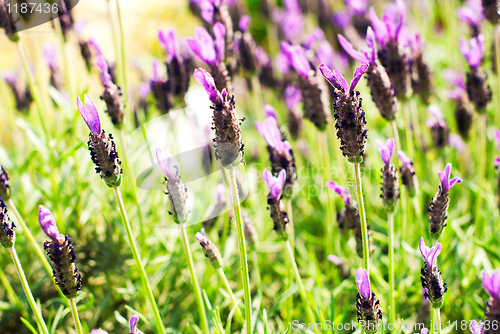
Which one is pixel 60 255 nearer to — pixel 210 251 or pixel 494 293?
pixel 210 251

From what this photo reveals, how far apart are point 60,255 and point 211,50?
0.90m

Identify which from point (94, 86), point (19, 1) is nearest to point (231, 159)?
point (19, 1)

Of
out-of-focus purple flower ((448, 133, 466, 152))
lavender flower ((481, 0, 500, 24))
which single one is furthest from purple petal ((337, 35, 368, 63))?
out-of-focus purple flower ((448, 133, 466, 152))

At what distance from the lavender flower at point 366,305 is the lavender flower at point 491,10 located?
179cm

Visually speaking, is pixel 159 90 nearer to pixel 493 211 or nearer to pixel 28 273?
pixel 28 273

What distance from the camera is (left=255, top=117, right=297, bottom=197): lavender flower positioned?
1435 millimetres

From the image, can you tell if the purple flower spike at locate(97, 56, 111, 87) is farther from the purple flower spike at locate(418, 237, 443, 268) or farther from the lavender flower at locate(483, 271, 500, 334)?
the lavender flower at locate(483, 271, 500, 334)

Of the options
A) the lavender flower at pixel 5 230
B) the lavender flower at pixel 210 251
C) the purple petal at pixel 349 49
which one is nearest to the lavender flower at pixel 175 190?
the lavender flower at pixel 210 251

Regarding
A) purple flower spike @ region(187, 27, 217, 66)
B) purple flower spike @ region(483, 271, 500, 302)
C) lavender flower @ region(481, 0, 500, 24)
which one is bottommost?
purple flower spike @ region(483, 271, 500, 302)

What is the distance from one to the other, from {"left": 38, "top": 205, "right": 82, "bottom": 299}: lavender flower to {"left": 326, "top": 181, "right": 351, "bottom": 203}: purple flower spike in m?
0.94

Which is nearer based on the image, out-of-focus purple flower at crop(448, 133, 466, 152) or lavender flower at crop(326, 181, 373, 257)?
lavender flower at crop(326, 181, 373, 257)

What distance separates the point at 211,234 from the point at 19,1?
1.54 metres

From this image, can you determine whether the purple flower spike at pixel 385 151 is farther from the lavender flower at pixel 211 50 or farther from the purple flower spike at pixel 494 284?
the lavender flower at pixel 211 50

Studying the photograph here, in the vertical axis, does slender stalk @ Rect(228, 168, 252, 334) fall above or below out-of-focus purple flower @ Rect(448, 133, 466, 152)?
above
